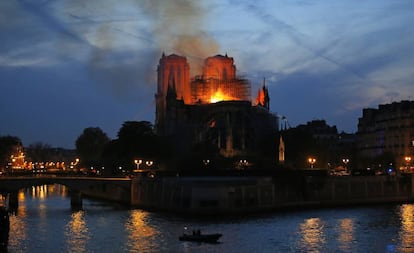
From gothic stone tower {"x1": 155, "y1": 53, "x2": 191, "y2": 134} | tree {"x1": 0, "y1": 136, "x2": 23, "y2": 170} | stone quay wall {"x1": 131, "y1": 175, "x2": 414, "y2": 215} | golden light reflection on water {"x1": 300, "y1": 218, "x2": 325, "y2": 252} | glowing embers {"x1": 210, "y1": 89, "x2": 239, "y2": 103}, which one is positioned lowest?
golden light reflection on water {"x1": 300, "y1": 218, "x2": 325, "y2": 252}

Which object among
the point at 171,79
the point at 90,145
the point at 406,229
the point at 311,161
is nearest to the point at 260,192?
the point at 406,229

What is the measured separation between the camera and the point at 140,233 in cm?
6406

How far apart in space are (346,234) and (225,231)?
1010 centimetres

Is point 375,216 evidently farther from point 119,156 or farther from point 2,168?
point 2,168

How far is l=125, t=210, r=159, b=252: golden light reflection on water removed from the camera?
184 feet

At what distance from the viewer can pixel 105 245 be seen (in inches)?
2271

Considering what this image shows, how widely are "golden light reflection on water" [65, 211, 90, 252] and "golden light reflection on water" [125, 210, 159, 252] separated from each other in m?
3.62

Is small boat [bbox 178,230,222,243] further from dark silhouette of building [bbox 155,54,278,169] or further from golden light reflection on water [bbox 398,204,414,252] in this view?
dark silhouette of building [bbox 155,54,278,169]

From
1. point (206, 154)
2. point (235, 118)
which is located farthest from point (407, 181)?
point (235, 118)

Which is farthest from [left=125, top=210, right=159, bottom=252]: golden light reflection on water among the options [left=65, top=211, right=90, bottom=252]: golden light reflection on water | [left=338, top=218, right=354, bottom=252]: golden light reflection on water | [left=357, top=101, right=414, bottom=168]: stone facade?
[left=357, top=101, right=414, bottom=168]: stone facade

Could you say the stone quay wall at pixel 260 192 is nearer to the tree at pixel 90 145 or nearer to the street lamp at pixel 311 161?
the street lamp at pixel 311 161

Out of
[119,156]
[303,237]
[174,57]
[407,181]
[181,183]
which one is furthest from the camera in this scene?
[174,57]

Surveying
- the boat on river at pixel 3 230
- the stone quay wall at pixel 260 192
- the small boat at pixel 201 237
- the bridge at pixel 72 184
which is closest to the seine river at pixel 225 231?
the small boat at pixel 201 237

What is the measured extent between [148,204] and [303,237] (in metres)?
33.5
